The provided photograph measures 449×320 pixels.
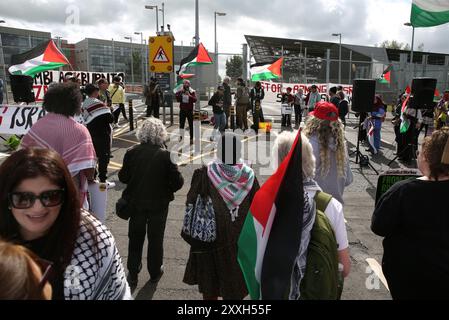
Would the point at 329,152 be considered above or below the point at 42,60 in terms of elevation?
below

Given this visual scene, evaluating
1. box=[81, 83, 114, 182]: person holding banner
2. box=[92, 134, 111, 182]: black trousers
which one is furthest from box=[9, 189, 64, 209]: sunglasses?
box=[92, 134, 111, 182]: black trousers

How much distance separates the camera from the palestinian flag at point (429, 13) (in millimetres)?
5137

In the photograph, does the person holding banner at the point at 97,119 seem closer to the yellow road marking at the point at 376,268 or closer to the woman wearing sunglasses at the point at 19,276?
the yellow road marking at the point at 376,268

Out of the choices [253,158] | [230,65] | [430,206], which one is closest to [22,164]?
[430,206]

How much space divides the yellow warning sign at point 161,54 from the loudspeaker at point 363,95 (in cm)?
568

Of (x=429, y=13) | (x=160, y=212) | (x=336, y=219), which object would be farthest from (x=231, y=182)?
(x=429, y=13)

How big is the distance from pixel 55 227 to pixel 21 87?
11105mm

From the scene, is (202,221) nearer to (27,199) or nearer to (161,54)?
(27,199)

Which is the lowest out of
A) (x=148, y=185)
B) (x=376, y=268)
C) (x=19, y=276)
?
(x=376, y=268)

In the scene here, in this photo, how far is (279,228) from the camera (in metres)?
1.95

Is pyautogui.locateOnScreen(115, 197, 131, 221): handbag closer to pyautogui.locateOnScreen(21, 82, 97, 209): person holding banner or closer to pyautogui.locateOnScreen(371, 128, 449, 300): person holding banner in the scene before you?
pyautogui.locateOnScreen(21, 82, 97, 209): person holding banner

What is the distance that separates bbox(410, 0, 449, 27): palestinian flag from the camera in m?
5.14
